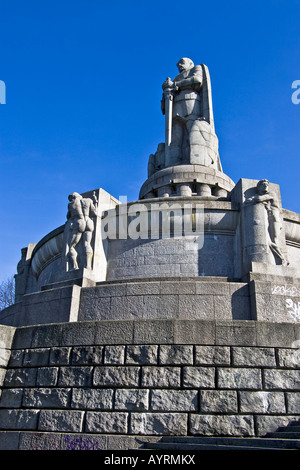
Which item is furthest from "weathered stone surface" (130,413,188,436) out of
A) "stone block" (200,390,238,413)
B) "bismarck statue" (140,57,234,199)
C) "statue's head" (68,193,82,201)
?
"bismarck statue" (140,57,234,199)

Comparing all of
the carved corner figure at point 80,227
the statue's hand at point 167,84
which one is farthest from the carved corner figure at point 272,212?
the statue's hand at point 167,84

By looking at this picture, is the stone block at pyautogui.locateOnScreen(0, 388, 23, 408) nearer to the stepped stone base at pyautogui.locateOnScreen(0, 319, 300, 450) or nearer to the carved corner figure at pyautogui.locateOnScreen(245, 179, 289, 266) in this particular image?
the stepped stone base at pyautogui.locateOnScreen(0, 319, 300, 450)

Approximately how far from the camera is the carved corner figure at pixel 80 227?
425 inches

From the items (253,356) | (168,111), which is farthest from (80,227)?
(168,111)

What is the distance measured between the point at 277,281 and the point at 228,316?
1.42 meters

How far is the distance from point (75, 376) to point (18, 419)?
3.94ft

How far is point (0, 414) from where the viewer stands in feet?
26.6

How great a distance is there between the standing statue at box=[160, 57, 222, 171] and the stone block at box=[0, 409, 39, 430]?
34.7 feet

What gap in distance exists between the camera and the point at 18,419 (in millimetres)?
7887

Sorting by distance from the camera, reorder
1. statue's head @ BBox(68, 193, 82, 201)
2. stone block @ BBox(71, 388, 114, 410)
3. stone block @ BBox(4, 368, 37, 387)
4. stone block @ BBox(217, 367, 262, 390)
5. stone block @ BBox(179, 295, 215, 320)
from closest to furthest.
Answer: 1. stone block @ BBox(217, 367, 262, 390)
2. stone block @ BBox(71, 388, 114, 410)
3. stone block @ BBox(4, 368, 37, 387)
4. stone block @ BBox(179, 295, 215, 320)
5. statue's head @ BBox(68, 193, 82, 201)

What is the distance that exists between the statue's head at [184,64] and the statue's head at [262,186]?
926 cm

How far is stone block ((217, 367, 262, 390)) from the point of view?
743cm

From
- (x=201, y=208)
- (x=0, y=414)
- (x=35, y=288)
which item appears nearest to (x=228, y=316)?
(x=201, y=208)
